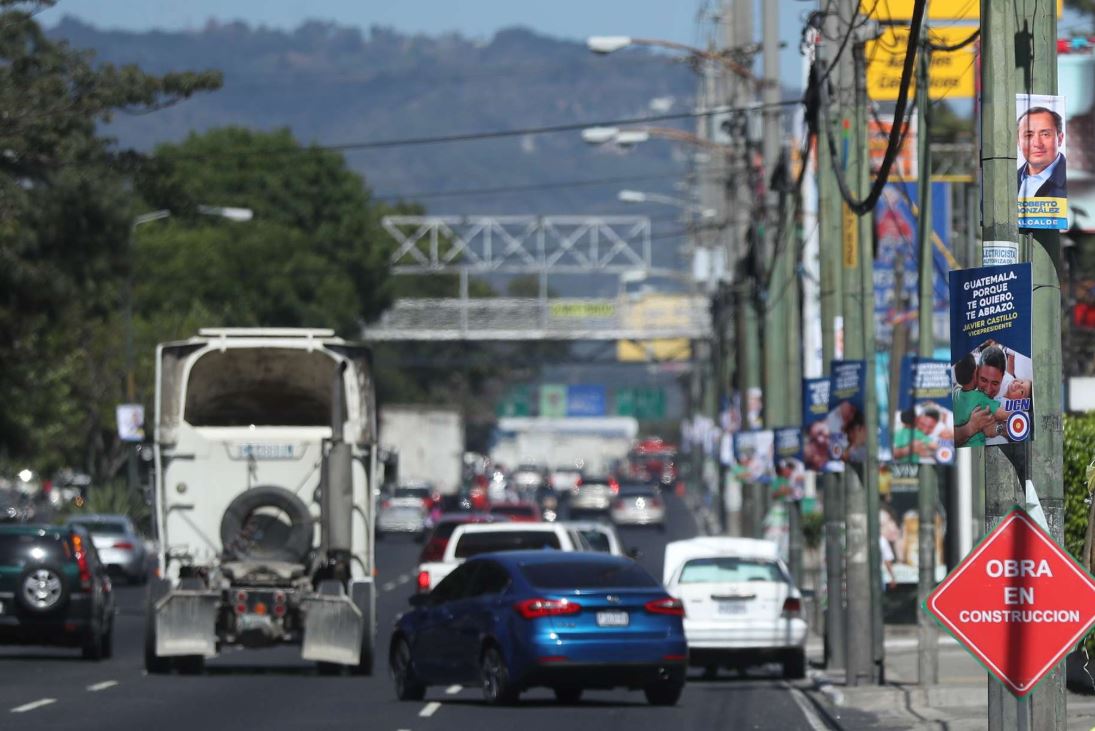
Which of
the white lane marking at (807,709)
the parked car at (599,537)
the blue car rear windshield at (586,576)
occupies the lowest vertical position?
the white lane marking at (807,709)

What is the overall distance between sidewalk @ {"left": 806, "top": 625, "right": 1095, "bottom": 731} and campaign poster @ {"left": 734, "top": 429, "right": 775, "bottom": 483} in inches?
383

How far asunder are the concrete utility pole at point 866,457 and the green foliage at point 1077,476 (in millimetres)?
3818

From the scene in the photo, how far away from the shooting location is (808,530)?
39969mm

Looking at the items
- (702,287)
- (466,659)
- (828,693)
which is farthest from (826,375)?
(702,287)

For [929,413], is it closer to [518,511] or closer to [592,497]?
[518,511]

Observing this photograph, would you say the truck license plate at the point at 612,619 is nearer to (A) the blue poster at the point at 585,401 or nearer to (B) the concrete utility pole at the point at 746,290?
(B) the concrete utility pole at the point at 746,290

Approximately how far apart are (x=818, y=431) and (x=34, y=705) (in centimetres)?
895

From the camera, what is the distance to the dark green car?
92.1 feet

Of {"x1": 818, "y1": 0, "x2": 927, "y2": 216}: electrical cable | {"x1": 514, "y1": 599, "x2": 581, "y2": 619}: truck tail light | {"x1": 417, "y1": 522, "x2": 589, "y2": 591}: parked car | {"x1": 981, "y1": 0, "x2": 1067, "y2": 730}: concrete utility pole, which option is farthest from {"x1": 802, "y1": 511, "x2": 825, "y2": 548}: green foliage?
{"x1": 981, "y1": 0, "x2": 1067, "y2": 730}: concrete utility pole

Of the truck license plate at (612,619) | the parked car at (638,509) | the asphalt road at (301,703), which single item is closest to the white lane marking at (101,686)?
the asphalt road at (301,703)

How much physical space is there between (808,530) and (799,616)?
530 inches

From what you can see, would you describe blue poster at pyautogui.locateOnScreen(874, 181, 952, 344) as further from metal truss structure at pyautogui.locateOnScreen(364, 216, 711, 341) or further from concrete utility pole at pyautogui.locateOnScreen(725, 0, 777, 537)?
metal truss structure at pyautogui.locateOnScreen(364, 216, 711, 341)

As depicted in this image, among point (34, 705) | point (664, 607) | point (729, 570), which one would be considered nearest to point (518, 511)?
point (729, 570)

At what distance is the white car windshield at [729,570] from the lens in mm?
27047
